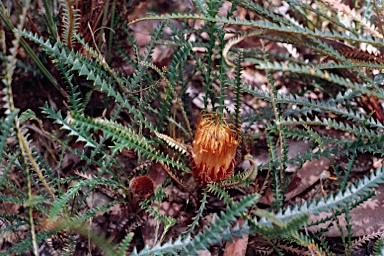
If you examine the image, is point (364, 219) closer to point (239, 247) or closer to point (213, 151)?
point (239, 247)

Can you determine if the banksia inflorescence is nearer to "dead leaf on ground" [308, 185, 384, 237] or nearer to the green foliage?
the green foliage

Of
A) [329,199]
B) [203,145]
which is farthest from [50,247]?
[329,199]

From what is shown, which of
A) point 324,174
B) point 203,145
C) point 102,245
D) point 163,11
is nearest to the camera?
point 102,245

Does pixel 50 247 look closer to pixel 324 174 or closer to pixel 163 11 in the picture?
pixel 324 174

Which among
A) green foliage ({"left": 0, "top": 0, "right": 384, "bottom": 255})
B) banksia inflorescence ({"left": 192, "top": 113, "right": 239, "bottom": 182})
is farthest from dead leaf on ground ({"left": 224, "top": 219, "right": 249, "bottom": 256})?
banksia inflorescence ({"left": 192, "top": 113, "right": 239, "bottom": 182})

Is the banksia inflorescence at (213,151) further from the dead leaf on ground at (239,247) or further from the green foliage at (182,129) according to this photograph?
the dead leaf on ground at (239,247)
